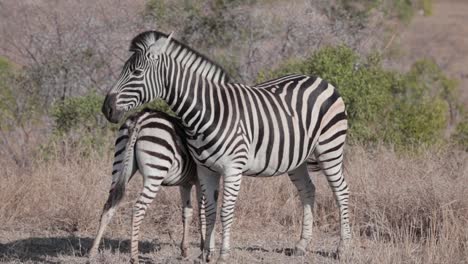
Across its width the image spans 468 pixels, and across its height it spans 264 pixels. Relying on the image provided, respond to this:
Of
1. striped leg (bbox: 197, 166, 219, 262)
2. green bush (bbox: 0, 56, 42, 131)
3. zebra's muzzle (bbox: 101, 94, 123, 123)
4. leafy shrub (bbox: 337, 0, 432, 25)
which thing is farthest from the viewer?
leafy shrub (bbox: 337, 0, 432, 25)

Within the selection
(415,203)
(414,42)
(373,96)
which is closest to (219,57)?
(373,96)

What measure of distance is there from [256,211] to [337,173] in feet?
5.12

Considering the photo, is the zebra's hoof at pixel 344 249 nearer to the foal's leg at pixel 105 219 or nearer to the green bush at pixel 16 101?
the foal's leg at pixel 105 219

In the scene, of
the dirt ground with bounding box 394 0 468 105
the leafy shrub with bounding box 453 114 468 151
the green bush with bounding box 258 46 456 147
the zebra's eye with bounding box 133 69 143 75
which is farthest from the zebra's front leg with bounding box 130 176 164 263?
the dirt ground with bounding box 394 0 468 105

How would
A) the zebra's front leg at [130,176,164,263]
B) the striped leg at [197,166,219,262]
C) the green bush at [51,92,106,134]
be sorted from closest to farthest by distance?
the zebra's front leg at [130,176,164,263] → the striped leg at [197,166,219,262] → the green bush at [51,92,106,134]

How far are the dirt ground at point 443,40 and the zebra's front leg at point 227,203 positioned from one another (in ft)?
49.1

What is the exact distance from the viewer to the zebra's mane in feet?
21.6

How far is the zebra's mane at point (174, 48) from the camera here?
21.6ft

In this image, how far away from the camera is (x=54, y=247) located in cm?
785

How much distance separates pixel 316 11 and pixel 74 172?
356 inches

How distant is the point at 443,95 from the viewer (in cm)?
1653

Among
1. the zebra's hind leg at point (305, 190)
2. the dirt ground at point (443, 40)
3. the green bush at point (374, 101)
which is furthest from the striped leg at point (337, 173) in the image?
the dirt ground at point (443, 40)

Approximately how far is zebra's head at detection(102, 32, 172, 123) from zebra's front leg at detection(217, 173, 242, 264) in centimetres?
92

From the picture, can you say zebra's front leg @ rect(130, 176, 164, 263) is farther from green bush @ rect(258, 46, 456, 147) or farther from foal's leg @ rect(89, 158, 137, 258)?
green bush @ rect(258, 46, 456, 147)
